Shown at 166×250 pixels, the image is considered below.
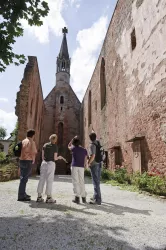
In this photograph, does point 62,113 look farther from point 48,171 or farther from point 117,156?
point 48,171

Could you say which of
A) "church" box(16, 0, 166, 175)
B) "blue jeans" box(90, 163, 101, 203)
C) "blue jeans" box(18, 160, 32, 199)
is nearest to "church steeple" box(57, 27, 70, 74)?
"church" box(16, 0, 166, 175)

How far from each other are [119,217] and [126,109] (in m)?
8.39

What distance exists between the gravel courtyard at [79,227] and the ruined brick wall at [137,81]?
4307mm

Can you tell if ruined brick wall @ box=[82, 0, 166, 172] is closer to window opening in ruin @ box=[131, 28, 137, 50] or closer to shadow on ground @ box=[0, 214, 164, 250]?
window opening in ruin @ box=[131, 28, 137, 50]

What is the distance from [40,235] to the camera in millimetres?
2850

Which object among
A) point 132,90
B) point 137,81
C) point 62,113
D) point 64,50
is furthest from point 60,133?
point 137,81

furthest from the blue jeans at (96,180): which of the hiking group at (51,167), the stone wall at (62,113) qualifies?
the stone wall at (62,113)

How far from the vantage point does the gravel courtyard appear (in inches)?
103

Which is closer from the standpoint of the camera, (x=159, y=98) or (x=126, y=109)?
(x=159, y=98)

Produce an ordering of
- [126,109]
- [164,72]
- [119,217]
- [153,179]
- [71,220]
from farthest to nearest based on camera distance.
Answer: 1. [126,109]
2. [164,72]
3. [153,179]
4. [119,217]
5. [71,220]

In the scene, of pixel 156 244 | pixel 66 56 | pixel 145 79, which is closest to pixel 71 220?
pixel 156 244

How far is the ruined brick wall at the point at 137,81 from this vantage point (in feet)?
26.5

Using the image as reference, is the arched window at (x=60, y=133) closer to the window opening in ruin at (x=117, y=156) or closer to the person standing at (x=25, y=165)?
the window opening in ruin at (x=117, y=156)

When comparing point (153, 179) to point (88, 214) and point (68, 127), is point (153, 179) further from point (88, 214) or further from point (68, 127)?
point (68, 127)
